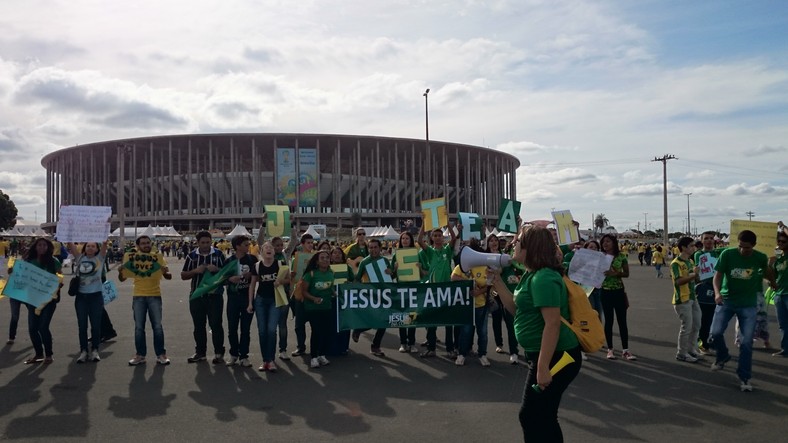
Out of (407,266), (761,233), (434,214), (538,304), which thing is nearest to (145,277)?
(407,266)

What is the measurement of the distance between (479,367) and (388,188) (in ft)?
276

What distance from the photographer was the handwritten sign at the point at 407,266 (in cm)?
941

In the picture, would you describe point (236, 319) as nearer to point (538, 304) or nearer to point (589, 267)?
point (589, 267)

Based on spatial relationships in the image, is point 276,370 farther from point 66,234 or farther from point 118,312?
point 118,312

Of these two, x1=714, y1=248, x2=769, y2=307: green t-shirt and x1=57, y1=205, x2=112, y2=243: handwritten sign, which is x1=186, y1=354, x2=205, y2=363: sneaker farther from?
x1=714, y1=248, x2=769, y2=307: green t-shirt

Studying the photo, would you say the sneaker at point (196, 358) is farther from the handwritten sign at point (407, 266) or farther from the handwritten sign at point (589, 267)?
the handwritten sign at point (589, 267)

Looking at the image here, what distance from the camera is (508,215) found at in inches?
431

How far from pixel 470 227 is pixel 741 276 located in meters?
4.46

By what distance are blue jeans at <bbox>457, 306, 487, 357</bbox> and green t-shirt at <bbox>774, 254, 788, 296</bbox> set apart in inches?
160

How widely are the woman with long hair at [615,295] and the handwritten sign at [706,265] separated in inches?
41.5

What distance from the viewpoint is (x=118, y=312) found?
46.4ft

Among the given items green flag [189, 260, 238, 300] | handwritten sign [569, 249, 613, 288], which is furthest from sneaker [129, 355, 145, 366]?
handwritten sign [569, 249, 613, 288]

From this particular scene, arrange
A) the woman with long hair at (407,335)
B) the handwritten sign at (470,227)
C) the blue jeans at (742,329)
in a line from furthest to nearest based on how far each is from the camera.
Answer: the handwritten sign at (470,227) → the woman with long hair at (407,335) → the blue jeans at (742,329)

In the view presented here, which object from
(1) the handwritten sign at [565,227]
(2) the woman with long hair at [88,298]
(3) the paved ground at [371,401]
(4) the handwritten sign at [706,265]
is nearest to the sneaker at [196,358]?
(3) the paved ground at [371,401]
